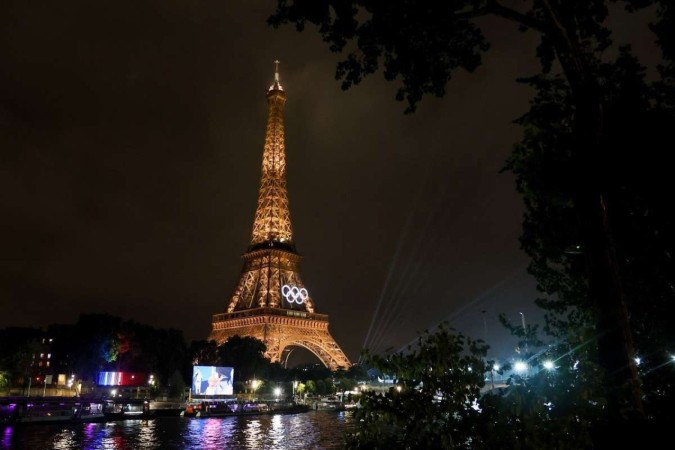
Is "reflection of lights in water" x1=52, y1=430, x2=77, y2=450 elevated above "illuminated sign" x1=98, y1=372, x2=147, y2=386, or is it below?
below

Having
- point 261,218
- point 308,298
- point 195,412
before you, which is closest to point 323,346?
point 308,298

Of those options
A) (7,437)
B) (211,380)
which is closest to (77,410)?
(7,437)

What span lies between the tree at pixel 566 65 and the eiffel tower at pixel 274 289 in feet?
290

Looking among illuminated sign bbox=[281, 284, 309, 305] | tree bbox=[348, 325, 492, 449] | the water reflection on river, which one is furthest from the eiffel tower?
tree bbox=[348, 325, 492, 449]

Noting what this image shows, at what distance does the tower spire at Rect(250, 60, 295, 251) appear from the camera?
107688 mm

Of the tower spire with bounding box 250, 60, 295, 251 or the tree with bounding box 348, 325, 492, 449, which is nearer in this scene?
the tree with bounding box 348, 325, 492, 449

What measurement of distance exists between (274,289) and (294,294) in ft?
13.5

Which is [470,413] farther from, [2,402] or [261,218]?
[261,218]

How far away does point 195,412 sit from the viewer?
61.2 m

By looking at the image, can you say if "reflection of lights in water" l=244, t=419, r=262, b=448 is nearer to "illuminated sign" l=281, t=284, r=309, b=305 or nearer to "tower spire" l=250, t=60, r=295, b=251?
"illuminated sign" l=281, t=284, r=309, b=305

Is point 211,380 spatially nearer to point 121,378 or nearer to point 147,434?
point 121,378

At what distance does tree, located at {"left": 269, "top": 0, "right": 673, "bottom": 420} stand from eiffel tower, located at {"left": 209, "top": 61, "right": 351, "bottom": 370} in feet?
290

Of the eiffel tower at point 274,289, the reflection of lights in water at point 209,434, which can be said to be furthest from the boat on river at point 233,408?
the eiffel tower at point 274,289

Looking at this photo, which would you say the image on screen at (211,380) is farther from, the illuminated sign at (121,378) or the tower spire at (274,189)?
the tower spire at (274,189)
